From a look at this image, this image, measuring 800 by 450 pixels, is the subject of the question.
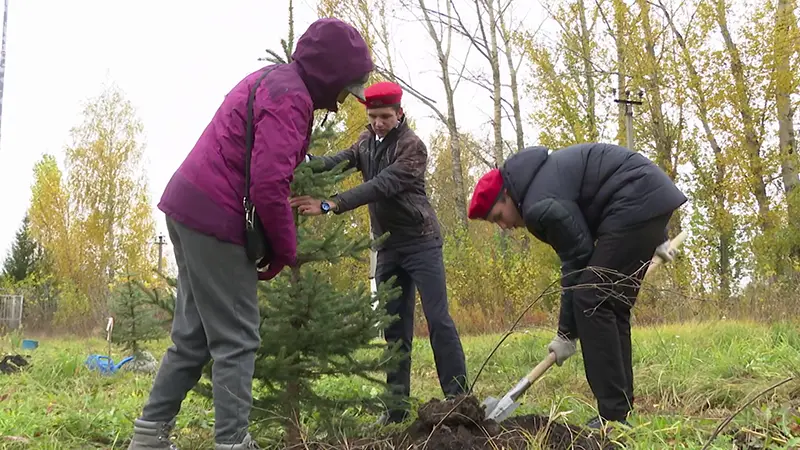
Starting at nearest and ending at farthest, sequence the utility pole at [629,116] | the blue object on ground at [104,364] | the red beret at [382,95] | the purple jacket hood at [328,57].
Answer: the purple jacket hood at [328,57] < the red beret at [382,95] < the blue object on ground at [104,364] < the utility pole at [629,116]

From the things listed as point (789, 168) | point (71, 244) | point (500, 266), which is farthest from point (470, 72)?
point (71, 244)

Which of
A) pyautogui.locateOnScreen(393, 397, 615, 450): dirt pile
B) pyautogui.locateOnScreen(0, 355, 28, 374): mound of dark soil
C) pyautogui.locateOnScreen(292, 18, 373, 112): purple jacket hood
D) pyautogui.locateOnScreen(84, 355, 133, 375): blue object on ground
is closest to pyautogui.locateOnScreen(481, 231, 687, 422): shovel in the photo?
pyautogui.locateOnScreen(393, 397, 615, 450): dirt pile

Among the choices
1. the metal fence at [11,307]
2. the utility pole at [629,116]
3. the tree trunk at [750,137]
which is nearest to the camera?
the tree trunk at [750,137]

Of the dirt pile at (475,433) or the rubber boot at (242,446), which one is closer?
the rubber boot at (242,446)

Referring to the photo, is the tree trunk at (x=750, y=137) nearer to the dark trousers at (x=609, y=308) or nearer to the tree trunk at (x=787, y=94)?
the tree trunk at (x=787, y=94)

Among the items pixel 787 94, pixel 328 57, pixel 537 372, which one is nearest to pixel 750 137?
pixel 787 94

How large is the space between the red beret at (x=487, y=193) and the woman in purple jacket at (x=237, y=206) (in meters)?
0.95

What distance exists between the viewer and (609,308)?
2.97 metres

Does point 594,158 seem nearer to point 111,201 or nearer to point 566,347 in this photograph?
point 566,347

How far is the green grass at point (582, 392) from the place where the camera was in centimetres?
251

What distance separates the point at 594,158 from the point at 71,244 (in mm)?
27786

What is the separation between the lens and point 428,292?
11.9 feet

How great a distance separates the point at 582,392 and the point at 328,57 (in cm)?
294

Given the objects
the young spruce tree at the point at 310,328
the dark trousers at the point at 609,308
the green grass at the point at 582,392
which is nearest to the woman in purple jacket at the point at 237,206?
the young spruce tree at the point at 310,328
